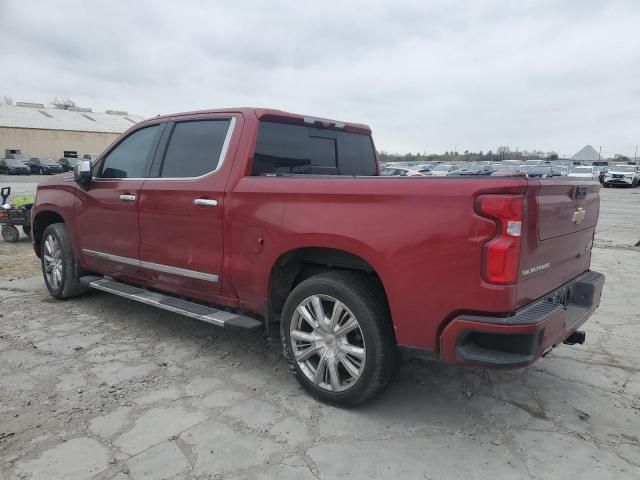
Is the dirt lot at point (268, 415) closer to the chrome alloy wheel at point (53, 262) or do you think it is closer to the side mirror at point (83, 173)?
the chrome alloy wheel at point (53, 262)

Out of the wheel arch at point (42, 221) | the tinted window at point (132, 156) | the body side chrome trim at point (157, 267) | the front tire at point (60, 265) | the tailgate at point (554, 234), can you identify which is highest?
the tinted window at point (132, 156)

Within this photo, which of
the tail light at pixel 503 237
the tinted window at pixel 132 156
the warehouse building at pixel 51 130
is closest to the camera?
the tail light at pixel 503 237

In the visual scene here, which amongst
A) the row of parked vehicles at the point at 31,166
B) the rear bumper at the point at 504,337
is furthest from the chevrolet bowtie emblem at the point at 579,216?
the row of parked vehicles at the point at 31,166

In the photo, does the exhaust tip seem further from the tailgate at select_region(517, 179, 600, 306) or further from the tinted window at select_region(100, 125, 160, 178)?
the tinted window at select_region(100, 125, 160, 178)

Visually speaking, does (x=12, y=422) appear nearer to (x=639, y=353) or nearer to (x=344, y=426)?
(x=344, y=426)

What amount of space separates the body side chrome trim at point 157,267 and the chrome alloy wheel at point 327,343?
0.87m

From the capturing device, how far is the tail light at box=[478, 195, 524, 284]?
2.50 m

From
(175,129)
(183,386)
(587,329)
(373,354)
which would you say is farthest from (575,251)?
(175,129)

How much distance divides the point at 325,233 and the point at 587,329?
3152 millimetres

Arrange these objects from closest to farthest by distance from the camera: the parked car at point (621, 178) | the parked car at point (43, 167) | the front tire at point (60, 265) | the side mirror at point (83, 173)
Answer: the side mirror at point (83, 173) < the front tire at point (60, 265) < the parked car at point (621, 178) < the parked car at point (43, 167)

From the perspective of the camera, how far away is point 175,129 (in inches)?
171

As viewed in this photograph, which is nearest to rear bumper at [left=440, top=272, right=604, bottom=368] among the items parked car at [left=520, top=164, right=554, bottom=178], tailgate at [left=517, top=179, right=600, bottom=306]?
tailgate at [left=517, top=179, right=600, bottom=306]

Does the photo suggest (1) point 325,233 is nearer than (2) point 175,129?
Yes

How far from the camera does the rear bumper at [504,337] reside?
256 centimetres
